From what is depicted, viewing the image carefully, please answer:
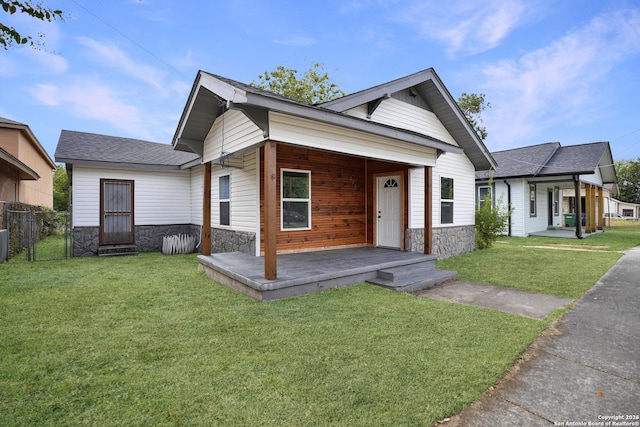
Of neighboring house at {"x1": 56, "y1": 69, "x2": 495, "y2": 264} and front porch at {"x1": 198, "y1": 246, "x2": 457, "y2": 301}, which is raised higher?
neighboring house at {"x1": 56, "y1": 69, "x2": 495, "y2": 264}

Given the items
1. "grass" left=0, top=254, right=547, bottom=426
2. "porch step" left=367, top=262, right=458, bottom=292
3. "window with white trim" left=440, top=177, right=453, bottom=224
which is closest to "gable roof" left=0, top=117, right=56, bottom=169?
"grass" left=0, top=254, right=547, bottom=426

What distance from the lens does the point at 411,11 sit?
40.5 ft

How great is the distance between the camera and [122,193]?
10.3 m

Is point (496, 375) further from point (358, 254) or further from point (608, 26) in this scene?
point (608, 26)

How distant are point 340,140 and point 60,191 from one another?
109ft

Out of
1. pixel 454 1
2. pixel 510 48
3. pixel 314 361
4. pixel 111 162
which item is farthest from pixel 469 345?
pixel 510 48

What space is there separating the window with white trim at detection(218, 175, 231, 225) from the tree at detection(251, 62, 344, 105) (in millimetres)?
18038

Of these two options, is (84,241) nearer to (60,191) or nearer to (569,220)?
(60,191)

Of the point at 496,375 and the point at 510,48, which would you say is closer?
the point at 496,375

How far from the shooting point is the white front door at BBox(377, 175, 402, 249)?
8.70 m

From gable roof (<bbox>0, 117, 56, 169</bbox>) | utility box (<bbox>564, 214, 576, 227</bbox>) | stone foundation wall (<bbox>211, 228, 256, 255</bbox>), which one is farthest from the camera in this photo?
utility box (<bbox>564, 214, 576, 227</bbox>)

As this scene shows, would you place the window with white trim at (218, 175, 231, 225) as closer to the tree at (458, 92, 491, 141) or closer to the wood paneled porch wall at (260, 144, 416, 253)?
the wood paneled porch wall at (260, 144, 416, 253)

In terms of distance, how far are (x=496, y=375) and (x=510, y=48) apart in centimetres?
1856

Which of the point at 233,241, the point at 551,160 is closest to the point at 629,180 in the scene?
the point at 551,160
